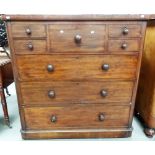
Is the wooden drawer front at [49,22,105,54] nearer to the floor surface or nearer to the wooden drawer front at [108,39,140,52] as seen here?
the wooden drawer front at [108,39,140,52]

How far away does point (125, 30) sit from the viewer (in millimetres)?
1449

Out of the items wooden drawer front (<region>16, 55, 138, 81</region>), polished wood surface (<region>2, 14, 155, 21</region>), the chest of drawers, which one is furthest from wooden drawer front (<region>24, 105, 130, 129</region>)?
polished wood surface (<region>2, 14, 155, 21</region>)

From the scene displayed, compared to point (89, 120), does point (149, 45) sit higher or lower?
higher

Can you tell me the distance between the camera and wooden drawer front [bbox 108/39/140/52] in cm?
149

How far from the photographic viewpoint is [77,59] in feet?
5.05

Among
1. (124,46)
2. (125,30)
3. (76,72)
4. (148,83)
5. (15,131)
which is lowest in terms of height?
(15,131)

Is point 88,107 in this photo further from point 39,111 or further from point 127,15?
point 127,15

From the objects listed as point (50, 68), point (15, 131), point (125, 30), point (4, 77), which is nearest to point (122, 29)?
point (125, 30)

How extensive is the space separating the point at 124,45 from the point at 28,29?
0.67 m

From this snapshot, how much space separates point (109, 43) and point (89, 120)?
669 millimetres

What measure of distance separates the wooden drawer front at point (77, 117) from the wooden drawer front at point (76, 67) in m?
0.27

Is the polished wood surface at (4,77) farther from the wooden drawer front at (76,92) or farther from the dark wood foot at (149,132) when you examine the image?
the dark wood foot at (149,132)

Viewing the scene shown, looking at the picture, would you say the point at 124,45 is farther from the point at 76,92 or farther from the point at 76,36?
the point at 76,92
